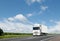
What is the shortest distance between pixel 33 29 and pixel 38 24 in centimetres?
296

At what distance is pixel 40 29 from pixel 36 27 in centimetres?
263

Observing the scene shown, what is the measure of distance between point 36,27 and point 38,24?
1278 millimetres

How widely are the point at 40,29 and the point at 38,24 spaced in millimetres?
2707

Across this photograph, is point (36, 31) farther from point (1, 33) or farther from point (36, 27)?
point (1, 33)

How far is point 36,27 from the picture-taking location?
65.9 m

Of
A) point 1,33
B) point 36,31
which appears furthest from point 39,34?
point 1,33

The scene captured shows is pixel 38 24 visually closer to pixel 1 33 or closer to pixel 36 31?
pixel 36 31

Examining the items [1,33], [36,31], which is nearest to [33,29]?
[36,31]

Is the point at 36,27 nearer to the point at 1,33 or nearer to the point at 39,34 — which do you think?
the point at 39,34

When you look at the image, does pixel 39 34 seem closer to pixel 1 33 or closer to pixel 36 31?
pixel 36 31

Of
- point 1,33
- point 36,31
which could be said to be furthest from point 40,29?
point 1,33

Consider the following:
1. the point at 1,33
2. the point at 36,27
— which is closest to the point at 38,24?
the point at 36,27

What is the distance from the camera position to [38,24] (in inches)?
2601

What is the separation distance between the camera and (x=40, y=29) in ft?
223
